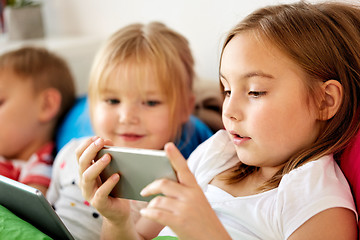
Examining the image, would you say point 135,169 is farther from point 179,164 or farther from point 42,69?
point 42,69

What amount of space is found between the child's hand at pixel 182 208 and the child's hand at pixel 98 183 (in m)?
0.15

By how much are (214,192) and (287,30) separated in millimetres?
348

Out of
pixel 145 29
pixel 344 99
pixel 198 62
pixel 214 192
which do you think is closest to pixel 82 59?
pixel 198 62

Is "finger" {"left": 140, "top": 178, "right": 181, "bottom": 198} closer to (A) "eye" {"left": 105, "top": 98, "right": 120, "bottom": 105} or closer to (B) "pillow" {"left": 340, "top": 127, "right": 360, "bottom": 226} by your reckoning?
(B) "pillow" {"left": 340, "top": 127, "right": 360, "bottom": 226}

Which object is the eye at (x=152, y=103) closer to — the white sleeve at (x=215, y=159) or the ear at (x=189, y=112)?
the ear at (x=189, y=112)

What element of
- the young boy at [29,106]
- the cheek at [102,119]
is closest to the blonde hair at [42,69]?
the young boy at [29,106]

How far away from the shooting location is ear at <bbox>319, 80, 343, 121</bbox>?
84 centimetres

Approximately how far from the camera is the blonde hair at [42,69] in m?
1.69

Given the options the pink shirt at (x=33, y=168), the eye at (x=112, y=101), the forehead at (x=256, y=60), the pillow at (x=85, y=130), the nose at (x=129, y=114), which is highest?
the forehead at (x=256, y=60)

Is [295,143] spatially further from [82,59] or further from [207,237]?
[82,59]

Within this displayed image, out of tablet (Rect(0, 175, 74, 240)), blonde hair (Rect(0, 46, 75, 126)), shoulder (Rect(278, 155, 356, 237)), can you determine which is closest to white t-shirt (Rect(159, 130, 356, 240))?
shoulder (Rect(278, 155, 356, 237))

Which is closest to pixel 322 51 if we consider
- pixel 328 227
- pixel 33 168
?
pixel 328 227

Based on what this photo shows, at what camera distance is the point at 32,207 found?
33.6 inches

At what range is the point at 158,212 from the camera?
2.22 ft
